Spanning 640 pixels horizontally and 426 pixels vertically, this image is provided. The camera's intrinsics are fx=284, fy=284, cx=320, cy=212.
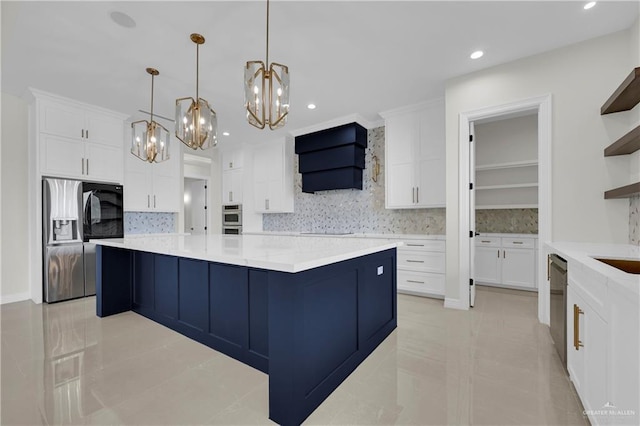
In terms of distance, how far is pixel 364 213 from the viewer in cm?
505

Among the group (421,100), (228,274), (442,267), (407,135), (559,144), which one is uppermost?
(421,100)

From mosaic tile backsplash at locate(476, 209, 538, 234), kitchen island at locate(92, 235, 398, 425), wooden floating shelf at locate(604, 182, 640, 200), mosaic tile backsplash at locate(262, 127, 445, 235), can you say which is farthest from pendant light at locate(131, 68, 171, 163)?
mosaic tile backsplash at locate(476, 209, 538, 234)

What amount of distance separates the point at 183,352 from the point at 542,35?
423 cm

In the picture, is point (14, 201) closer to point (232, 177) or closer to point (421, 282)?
point (232, 177)

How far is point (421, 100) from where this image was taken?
13.3 ft

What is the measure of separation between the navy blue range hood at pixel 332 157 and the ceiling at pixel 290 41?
103cm

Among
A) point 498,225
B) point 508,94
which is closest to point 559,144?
point 508,94

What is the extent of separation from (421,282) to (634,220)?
2228 mm

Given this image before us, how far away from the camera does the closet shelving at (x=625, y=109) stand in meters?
2.07

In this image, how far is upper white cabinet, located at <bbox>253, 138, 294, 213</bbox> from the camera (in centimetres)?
570

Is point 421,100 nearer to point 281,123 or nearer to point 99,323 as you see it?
point 281,123

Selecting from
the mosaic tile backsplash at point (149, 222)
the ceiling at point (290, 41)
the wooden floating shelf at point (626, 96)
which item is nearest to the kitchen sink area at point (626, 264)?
the wooden floating shelf at point (626, 96)

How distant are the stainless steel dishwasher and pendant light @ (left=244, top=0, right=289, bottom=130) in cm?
232

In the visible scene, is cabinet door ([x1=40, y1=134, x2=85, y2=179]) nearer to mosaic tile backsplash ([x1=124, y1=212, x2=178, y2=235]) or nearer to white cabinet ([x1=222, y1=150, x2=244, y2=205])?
mosaic tile backsplash ([x1=124, y1=212, x2=178, y2=235])
